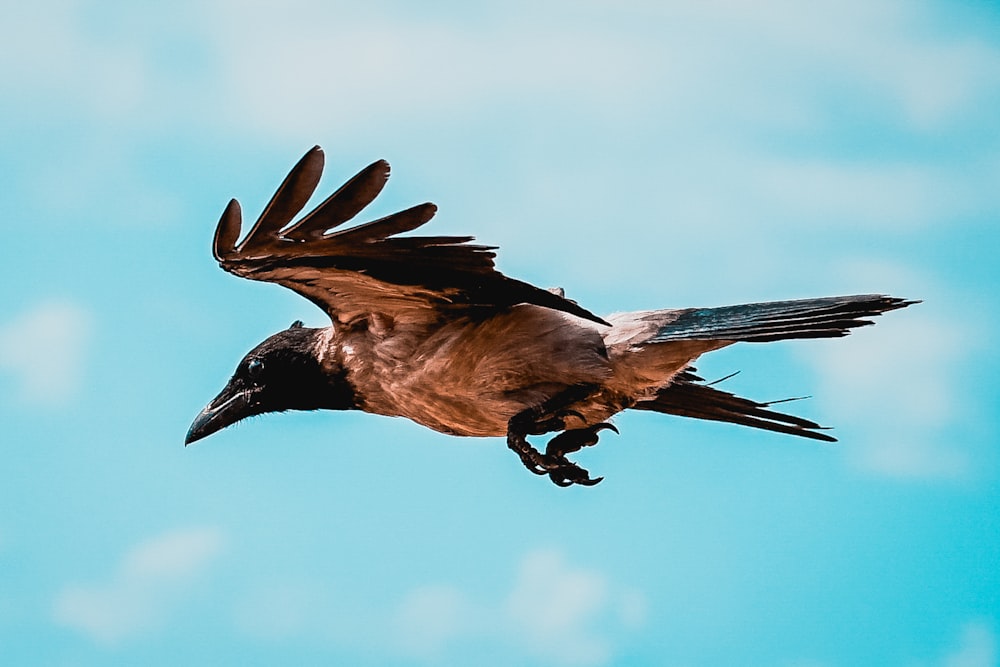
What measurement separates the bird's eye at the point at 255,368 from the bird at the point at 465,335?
0.15ft

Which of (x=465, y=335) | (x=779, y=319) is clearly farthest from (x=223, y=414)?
(x=779, y=319)

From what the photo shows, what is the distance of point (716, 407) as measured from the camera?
6910mm

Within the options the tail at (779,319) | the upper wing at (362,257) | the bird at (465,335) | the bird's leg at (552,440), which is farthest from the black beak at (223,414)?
the tail at (779,319)

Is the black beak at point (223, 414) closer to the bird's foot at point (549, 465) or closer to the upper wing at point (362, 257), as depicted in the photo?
the upper wing at point (362, 257)

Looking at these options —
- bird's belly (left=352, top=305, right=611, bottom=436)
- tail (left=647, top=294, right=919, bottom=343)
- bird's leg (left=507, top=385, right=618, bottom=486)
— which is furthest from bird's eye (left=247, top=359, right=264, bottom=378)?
tail (left=647, top=294, right=919, bottom=343)

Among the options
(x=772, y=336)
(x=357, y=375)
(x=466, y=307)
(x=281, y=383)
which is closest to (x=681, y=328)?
(x=772, y=336)

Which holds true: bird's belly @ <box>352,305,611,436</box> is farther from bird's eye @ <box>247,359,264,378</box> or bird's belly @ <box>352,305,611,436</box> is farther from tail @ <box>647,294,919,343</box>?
bird's eye @ <box>247,359,264,378</box>

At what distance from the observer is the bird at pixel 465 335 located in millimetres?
5695

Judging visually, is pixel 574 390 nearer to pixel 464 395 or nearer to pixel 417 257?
pixel 464 395

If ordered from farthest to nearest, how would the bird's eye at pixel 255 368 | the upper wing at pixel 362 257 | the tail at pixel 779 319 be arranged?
the bird's eye at pixel 255 368
the tail at pixel 779 319
the upper wing at pixel 362 257

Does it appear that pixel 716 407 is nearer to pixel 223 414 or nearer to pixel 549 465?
pixel 549 465

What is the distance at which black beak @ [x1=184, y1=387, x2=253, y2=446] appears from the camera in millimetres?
7137

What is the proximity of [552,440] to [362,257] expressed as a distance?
49.1 inches

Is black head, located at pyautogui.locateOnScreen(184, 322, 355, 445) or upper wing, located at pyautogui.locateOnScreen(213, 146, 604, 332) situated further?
black head, located at pyautogui.locateOnScreen(184, 322, 355, 445)
